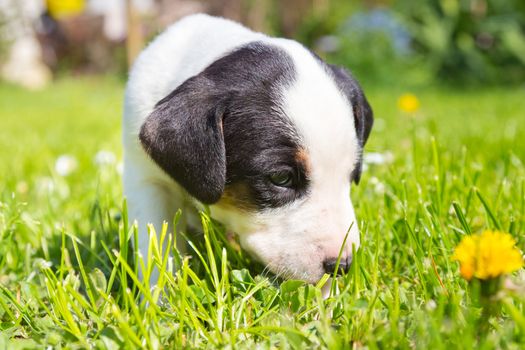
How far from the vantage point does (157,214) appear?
2.82 m

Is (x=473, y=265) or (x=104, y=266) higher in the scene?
(x=473, y=265)

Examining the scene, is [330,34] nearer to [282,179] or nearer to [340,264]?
[282,179]

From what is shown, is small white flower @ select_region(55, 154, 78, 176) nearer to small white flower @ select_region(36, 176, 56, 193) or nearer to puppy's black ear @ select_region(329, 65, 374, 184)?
small white flower @ select_region(36, 176, 56, 193)

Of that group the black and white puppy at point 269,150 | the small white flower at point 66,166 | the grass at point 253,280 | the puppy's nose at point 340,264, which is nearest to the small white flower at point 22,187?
the grass at point 253,280

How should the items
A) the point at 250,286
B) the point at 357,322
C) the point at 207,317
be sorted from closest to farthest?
the point at 357,322
the point at 207,317
the point at 250,286

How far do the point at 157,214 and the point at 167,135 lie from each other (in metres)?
0.55

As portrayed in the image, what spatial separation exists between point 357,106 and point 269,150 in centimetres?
60

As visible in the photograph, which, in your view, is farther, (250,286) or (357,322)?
(250,286)

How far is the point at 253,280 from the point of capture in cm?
227

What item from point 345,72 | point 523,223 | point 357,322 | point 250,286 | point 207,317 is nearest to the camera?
point 357,322

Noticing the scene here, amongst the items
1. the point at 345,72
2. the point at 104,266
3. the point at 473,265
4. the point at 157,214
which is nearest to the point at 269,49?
the point at 345,72

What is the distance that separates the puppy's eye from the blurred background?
617cm

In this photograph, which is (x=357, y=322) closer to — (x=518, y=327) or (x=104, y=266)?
(x=518, y=327)

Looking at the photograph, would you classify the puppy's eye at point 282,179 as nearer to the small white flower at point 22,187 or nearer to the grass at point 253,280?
the grass at point 253,280
